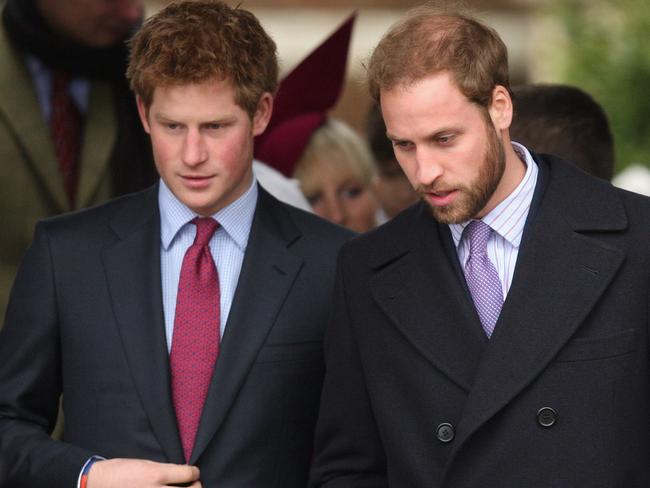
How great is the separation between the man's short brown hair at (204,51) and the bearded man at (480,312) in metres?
0.35

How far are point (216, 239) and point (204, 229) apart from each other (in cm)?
5

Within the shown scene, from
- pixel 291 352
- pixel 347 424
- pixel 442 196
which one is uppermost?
pixel 442 196

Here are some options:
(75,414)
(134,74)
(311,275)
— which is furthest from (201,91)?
(75,414)

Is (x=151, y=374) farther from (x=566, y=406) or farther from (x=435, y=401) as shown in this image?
(x=566, y=406)

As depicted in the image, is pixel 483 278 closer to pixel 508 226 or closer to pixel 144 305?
pixel 508 226

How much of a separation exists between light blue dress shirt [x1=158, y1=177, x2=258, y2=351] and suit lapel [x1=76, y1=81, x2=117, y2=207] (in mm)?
936

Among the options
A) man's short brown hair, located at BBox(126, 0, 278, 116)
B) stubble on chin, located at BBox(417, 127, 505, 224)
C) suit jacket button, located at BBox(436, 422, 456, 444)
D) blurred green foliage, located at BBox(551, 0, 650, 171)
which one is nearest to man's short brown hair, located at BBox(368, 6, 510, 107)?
stubble on chin, located at BBox(417, 127, 505, 224)

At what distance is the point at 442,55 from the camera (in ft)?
9.96

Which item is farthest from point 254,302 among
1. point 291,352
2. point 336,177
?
point 336,177

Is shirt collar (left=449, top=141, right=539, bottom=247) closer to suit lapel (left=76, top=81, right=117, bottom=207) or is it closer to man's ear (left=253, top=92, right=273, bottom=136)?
man's ear (left=253, top=92, right=273, bottom=136)

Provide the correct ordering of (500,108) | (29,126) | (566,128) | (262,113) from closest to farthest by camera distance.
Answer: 1. (500,108)
2. (262,113)
3. (566,128)
4. (29,126)

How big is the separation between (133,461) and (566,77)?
611 cm

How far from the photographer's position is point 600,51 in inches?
343

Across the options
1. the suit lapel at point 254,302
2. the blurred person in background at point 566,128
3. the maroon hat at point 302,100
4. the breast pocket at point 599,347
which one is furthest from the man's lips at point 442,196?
the maroon hat at point 302,100
